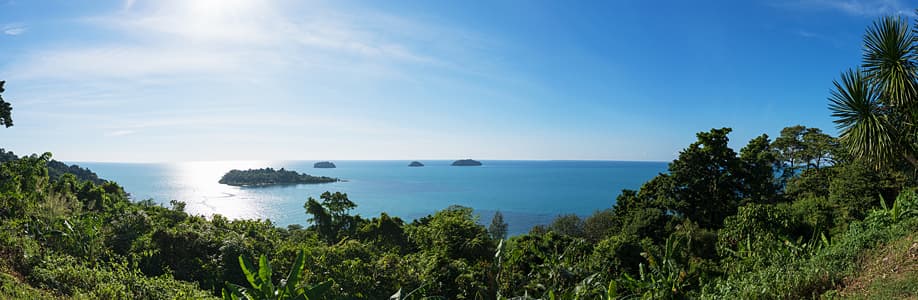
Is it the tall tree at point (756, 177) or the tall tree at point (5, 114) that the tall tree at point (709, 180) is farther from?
the tall tree at point (5, 114)

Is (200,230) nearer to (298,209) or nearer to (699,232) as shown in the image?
(699,232)

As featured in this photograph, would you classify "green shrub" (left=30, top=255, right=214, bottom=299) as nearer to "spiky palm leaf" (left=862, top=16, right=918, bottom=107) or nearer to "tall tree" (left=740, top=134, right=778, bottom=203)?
"spiky palm leaf" (left=862, top=16, right=918, bottom=107)

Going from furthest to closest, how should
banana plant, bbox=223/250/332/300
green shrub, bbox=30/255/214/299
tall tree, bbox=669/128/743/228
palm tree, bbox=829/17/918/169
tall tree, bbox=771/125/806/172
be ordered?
tall tree, bbox=771/125/806/172, tall tree, bbox=669/128/743/228, palm tree, bbox=829/17/918/169, green shrub, bbox=30/255/214/299, banana plant, bbox=223/250/332/300

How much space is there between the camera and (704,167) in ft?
57.7

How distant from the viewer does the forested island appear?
5.04 metres

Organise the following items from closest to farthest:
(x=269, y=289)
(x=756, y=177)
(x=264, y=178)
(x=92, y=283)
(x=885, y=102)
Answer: (x=269, y=289)
(x=92, y=283)
(x=885, y=102)
(x=756, y=177)
(x=264, y=178)

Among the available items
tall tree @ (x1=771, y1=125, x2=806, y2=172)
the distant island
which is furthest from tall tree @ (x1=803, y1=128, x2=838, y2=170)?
the distant island

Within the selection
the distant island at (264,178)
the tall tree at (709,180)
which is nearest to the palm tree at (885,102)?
the tall tree at (709,180)

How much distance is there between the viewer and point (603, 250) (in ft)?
36.1

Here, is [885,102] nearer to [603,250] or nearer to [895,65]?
[895,65]

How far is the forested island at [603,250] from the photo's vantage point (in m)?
5.04

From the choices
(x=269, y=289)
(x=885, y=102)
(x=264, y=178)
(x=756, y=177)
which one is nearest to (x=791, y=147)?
(x=756, y=177)

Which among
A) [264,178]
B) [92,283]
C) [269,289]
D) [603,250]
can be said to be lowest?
[264,178]

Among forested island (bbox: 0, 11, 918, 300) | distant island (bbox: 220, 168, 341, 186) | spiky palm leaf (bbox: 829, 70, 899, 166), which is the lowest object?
distant island (bbox: 220, 168, 341, 186)
